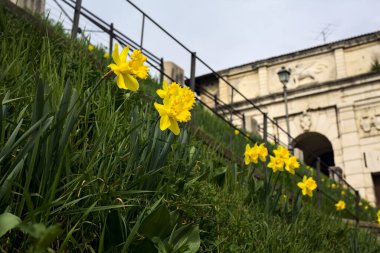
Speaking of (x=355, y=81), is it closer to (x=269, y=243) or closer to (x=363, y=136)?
(x=363, y=136)

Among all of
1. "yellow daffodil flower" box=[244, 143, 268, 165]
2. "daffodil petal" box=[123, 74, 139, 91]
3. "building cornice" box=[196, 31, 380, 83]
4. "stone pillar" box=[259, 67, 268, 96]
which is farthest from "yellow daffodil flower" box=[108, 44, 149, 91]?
"stone pillar" box=[259, 67, 268, 96]

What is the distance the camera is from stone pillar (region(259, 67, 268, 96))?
22.4m

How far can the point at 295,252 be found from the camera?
7.87 feet

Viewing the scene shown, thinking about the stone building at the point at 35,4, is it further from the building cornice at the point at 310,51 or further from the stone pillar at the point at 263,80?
the building cornice at the point at 310,51

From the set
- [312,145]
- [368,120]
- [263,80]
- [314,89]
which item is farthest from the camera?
[312,145]

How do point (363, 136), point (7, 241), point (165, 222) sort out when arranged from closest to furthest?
point (7, 241), point (165, 222), point (363, 136)

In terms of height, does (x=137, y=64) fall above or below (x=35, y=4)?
below

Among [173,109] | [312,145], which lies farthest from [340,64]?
[173,109]

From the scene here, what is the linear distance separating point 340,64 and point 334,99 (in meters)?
1.73

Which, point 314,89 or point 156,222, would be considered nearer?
point 156,222

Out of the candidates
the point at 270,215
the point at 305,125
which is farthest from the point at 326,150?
the point at 270,215

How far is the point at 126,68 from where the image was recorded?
1.47 m

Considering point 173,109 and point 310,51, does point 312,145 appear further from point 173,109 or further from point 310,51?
point 173,109

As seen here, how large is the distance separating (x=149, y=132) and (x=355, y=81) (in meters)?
20.3
